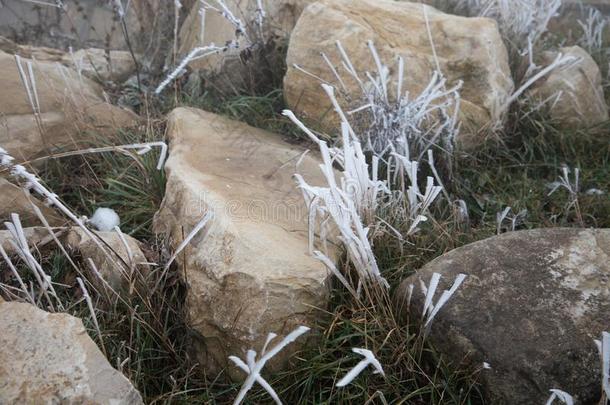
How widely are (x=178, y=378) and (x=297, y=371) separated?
0.38m

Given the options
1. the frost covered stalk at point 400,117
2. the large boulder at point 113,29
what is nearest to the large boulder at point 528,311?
the frost covered stalk at point 400,117

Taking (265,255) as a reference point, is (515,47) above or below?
above

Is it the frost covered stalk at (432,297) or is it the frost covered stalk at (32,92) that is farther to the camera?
the frost covered stalk at (32,92)

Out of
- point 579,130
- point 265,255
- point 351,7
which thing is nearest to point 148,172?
point 265,255

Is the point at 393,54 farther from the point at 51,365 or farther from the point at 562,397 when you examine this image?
the point at 51,365

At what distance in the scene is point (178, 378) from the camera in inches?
81.7

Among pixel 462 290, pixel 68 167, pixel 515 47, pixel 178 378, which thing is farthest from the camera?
pixel 515 47

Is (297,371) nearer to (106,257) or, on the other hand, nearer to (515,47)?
(106,257)

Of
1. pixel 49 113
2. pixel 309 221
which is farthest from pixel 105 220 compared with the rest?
pixel 309 221

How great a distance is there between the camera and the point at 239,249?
2.05m

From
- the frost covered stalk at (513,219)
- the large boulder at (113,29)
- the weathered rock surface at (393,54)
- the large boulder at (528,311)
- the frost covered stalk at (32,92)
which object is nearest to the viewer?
the large boulder at (528,311)

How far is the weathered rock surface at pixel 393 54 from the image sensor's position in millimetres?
3074

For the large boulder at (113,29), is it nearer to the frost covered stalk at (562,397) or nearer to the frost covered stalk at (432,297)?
the frost covered stalk at (432,297)

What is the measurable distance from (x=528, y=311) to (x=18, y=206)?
1722mm
